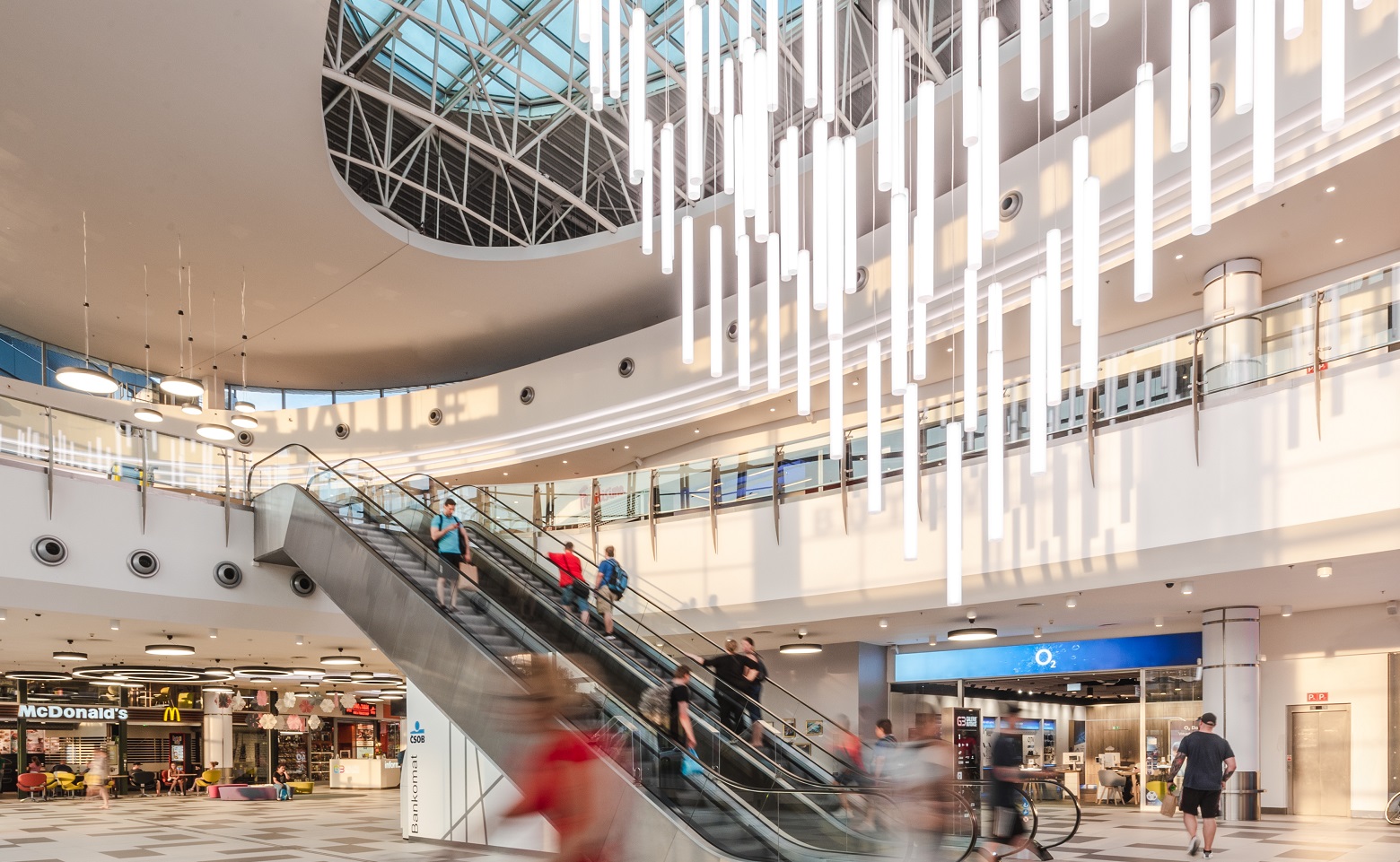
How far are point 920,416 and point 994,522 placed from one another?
18.8 ft

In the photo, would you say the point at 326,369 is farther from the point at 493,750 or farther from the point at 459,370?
the point at 493,750

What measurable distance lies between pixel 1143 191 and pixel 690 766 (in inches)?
217

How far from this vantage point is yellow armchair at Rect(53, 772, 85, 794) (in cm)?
2544

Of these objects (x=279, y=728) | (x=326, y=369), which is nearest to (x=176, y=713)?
(x=279, y=728)

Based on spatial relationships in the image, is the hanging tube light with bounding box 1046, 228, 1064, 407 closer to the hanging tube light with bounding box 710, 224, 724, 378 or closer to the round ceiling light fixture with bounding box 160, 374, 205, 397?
the hanging tube light with bounding box 710, 224, 724, 378

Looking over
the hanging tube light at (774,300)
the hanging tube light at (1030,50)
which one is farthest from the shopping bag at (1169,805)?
the hanging tube light at (1030,50)

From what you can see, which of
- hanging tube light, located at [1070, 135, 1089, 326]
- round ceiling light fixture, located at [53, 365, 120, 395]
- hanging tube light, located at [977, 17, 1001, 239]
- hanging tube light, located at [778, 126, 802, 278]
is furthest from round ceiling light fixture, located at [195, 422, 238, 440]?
hanging tube light, located at [1070, 135, 1089, 326]

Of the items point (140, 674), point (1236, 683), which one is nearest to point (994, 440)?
point (1236, 683)

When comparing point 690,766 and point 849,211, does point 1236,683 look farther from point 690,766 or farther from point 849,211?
point 849,211

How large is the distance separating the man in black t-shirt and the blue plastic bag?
A: 5.91 ft

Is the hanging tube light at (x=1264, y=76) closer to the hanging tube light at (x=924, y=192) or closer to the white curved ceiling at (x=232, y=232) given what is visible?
the hanging tube light at (x=924, y=192)

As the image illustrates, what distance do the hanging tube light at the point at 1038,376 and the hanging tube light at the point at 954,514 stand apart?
0.71 meters

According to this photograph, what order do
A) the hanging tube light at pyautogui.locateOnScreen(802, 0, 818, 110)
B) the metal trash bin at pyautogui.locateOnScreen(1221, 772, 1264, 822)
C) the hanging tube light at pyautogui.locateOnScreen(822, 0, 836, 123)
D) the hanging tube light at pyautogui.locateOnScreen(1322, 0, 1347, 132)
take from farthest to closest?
the metal trash bin at pyautogui.locateOnScreen(1221, 772, 1264, 822)
the hanging tube light at pyautogui.locateOnScreen(822, 0, 836, 123)
the hanging tube light at pyautogui.locateOnScreen(802, 0, 818, 110)
the hanging tube light at pyautogui.locateOnScreen(1322, 0, 1347, 132)

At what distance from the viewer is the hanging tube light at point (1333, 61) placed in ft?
18.3
